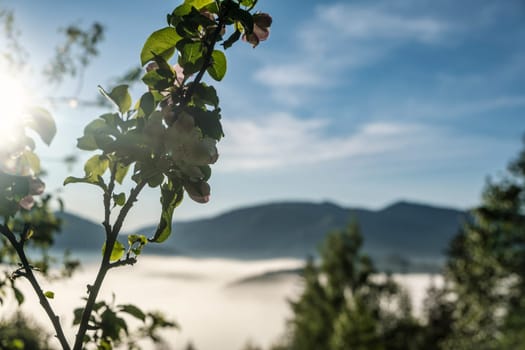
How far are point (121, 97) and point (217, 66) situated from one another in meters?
0.30

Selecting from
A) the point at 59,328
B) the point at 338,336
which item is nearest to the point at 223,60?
the point at 59,328

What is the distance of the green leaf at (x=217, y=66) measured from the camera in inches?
49.9

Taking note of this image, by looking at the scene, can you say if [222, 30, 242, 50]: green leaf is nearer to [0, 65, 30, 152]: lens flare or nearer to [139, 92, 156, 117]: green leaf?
[139, 92, 156, 117]: green leaf

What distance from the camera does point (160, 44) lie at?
4.12 feet

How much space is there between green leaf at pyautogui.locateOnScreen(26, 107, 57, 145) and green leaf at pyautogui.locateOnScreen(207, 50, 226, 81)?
1.80ft

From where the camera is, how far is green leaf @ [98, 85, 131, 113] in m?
1.17

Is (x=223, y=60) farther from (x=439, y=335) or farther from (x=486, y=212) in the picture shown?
(x=439, y=335)

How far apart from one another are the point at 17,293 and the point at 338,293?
84.7 ft

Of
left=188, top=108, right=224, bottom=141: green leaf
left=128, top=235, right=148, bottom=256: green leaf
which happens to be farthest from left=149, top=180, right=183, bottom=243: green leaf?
left=188, top=108, right=224, bottom=141: green leaf

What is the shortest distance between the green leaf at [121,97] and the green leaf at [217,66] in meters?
0.26

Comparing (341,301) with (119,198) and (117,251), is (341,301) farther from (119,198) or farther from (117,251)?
(119,198)

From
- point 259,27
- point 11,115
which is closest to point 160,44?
point 259,27

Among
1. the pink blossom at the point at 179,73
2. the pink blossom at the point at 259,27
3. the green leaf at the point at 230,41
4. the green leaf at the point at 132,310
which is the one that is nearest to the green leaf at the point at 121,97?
the pink blossom at the point at 179,73

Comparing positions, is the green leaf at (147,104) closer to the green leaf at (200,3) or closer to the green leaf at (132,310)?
the green leaf at (200,3)
